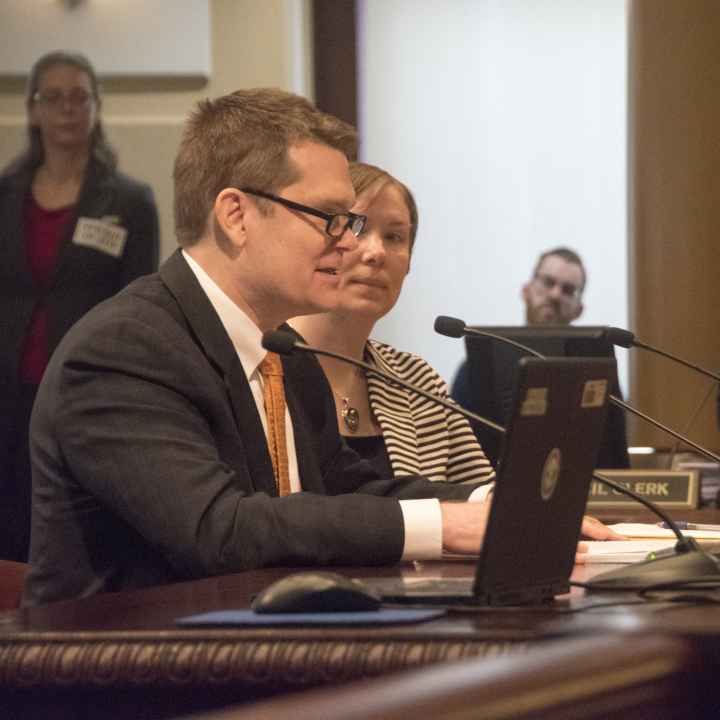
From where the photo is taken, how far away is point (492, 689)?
468 millimetres

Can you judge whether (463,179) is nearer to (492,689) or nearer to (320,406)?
(320,406)

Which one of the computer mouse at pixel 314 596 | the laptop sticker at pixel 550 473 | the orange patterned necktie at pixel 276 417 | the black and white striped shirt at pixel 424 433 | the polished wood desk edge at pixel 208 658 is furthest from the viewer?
the black and white striped shirt at pixel 424 433

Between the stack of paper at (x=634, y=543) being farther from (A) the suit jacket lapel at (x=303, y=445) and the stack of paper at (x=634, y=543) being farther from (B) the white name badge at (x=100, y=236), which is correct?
(B) the white name badge at (x=100, y=236)

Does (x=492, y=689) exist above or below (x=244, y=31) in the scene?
below

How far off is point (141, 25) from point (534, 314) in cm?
187

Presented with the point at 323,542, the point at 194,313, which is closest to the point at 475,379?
the point at 194,313

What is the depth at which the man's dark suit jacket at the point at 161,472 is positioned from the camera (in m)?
1.94

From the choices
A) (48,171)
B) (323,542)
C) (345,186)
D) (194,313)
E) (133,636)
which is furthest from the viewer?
(48,171)

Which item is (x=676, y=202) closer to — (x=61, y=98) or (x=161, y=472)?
(x=61, y=98)

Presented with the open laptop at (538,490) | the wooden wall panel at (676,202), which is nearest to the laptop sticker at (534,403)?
the open laptop at (538,490)

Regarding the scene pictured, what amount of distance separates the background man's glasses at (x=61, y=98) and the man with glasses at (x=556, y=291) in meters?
1.90

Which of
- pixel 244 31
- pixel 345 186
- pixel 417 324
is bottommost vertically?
pixel 417 324

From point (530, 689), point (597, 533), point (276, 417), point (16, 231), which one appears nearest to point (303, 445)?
point (276, 417)

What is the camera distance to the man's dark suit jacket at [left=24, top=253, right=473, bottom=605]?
76.4 inches
